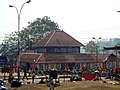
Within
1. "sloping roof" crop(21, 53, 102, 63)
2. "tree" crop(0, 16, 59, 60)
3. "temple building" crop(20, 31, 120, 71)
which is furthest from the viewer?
"tree" crop(0, 16, 59, 60)

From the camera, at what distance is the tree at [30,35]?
113688 mm

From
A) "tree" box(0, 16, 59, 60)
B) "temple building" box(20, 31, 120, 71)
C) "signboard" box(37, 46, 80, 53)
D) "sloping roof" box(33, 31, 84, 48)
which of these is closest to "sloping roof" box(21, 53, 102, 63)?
"temple building" box(20, 31, 120, 71)

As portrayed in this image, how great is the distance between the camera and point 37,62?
59969mm

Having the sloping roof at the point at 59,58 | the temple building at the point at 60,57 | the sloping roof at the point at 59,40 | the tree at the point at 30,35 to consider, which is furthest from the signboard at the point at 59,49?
the tree at the point at 30,35

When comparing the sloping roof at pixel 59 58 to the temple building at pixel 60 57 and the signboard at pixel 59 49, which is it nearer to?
the temple building at pixel 60 57

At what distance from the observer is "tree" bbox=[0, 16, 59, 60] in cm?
11369

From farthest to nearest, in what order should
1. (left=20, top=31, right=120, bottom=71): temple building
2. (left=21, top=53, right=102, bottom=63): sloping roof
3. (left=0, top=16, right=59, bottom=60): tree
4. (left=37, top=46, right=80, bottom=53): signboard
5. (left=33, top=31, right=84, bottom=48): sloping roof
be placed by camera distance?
(left=0, top=16, right=59, bottom=60): tree → (left=33, top=31, right=84, bottom=48): sloping roof → (left=37, top=46, right=80, bottom=53): signboard → (left=20, top=31, right=120, bottom=71): temple building → (left=21, top=53, right=102, bottom=63): sloping roof

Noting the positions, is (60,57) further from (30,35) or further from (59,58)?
(30,35)

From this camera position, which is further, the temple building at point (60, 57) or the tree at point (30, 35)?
the tree at point (30, 35)

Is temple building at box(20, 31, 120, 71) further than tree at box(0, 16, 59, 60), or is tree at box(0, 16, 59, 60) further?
tree at box(0, 16, 59, 60)

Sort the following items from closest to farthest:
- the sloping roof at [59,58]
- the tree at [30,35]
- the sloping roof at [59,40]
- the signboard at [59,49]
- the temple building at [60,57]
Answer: the sloping roof at [59,58], the temple building at [60,57], the signboard at [59,49], the sloping roof at [59,40], the tree at [30,35]

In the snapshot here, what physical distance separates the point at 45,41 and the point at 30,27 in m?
55.8

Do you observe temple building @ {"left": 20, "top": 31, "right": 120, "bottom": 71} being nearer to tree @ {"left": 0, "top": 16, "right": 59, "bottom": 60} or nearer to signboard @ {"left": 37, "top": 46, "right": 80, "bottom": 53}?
signboard @ {"left": 37, "top": 46, "right": 80, "bottom": 53}

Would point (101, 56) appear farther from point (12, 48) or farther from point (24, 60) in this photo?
point (12, 48)
